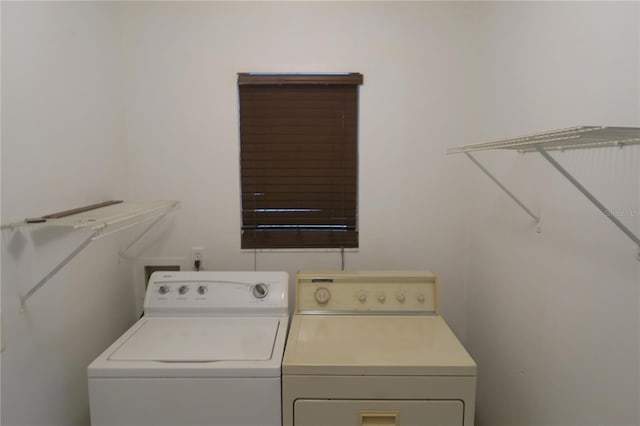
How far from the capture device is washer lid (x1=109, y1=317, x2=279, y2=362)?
1.34m

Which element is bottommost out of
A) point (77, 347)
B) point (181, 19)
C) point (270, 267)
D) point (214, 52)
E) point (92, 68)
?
point (77, 347)

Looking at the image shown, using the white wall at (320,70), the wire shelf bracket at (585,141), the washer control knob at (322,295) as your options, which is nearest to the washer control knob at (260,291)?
the washer control knob at (322,295)

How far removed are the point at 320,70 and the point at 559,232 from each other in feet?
4.55

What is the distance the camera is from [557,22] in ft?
4.22

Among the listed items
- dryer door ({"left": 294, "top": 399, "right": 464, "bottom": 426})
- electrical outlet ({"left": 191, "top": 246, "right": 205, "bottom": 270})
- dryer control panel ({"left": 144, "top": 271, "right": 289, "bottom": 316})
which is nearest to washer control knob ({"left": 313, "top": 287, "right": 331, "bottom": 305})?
dryer control panel ({"left": 144, "top": 271, "right": 289, "bottom": 316})

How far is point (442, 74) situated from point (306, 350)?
5.24ft

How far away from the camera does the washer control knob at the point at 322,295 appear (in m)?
1.78

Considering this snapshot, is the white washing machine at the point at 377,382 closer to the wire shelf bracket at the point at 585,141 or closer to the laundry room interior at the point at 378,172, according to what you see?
the laundry room interior at the point at 378,172

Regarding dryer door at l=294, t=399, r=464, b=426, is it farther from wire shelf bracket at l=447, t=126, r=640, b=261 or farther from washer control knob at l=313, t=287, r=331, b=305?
wire shelf bracket at l=447, t=126, r=640, b=261

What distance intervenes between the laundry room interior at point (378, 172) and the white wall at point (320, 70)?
10mm

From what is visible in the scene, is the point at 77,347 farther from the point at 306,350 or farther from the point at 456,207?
the point at 456,207

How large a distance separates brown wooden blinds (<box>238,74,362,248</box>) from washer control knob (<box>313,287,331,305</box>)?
374mm

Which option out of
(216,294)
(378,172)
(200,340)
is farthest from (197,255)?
(378,172)

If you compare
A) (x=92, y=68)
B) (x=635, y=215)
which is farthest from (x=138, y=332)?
(x=635, y=215)
